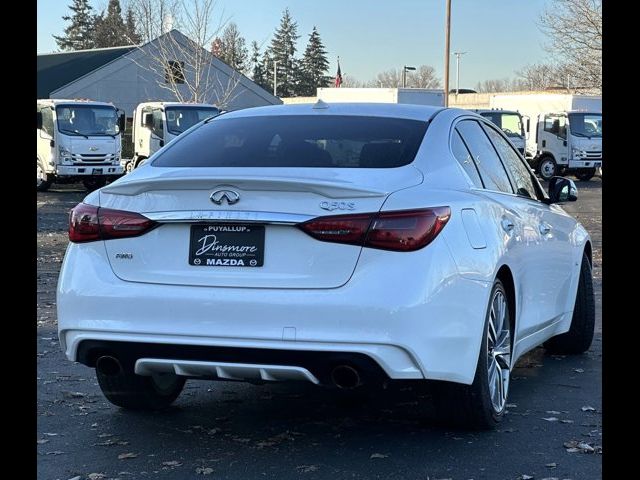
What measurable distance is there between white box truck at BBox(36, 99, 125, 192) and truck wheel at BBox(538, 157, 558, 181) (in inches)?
613

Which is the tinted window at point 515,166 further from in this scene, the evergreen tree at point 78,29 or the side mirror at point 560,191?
the evergreen tree at point 78,29

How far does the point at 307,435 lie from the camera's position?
5008mm

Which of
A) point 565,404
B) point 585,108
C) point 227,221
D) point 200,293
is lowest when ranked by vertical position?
point 565,404

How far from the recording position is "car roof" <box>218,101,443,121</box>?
5.37 m

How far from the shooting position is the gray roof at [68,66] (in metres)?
54.8

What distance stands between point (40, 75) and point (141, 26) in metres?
9.51

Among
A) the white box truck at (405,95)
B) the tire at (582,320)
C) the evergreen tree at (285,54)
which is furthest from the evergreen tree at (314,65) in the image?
the tire at (582,320)

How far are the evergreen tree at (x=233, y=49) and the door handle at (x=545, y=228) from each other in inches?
2129

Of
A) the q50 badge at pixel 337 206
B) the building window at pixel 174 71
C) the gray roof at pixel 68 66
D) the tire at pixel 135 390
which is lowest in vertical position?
the tire at pixel 135 390

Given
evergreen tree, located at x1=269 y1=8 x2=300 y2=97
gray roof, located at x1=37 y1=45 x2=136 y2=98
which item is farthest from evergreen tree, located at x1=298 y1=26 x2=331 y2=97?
gray roof, located at x1=37 y1=45 x2=136 y2=98

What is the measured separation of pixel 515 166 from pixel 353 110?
1.32 meters
